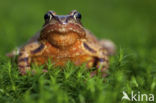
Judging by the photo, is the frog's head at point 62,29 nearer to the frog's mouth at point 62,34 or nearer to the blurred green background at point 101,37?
the frog's mouth at point 62,34

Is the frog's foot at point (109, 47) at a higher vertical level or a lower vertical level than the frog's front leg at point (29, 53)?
higher

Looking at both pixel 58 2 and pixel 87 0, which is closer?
pixel 58 2

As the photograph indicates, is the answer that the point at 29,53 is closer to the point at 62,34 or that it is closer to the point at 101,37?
the point at 62,34

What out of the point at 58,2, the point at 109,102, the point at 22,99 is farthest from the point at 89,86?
the point at 58,2

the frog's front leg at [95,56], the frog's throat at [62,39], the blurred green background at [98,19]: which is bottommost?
the frog's front leg at [95,56]

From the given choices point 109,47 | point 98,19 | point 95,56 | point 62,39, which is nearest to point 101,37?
point 109,47

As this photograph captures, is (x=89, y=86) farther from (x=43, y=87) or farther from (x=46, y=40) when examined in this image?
(x=46, y=40)

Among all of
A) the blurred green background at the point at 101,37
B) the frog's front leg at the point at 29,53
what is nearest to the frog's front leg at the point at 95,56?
the blurred green background at the point at 101,37
